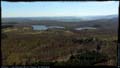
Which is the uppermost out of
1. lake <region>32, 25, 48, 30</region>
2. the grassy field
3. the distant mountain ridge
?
the distant mountain ridge

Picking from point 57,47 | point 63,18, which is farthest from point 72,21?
point 57,47

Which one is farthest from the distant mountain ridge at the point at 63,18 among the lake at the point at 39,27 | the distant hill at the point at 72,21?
the lake at the point at 39,27

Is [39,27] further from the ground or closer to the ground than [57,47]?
further from the ground

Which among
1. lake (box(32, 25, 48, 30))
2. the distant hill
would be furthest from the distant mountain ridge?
lake (box(32, 25, 48, 30))

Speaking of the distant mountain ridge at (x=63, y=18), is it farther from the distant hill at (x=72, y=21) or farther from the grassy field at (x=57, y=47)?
the grassy field at (x=57, y=47)

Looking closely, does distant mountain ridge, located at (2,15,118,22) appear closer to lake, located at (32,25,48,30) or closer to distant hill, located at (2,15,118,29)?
distant hill, located at (2,15,118,29)

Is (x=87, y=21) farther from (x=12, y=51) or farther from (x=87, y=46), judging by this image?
(x=12, y=51)

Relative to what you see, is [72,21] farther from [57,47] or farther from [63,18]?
[57,47]

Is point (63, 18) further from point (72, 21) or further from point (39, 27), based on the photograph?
point (39, 27)

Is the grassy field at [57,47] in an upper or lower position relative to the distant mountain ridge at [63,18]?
lower
